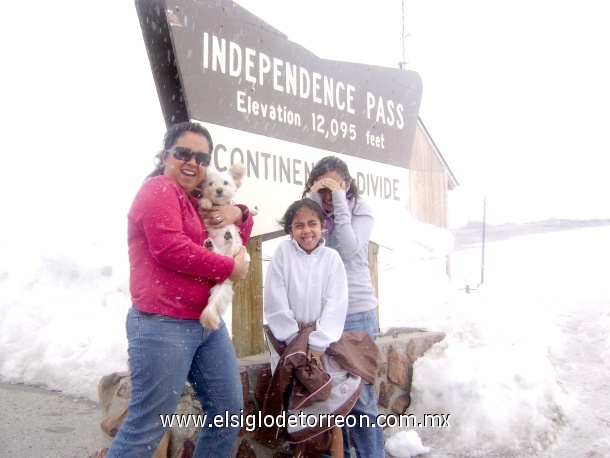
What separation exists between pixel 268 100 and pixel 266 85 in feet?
0.32

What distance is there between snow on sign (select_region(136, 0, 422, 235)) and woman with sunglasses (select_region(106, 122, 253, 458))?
822 mm

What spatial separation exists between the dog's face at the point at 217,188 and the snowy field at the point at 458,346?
2074 mm

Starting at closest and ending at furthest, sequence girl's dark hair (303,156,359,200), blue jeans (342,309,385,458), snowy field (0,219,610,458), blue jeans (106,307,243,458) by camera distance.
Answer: blue jeans (106,307,243,458) → blue jeans (342,309,385,458) → girl's dark hair (303,156,359,200) → snowy field (0,219,610,458)

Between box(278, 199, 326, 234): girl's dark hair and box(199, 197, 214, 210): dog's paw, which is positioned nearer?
box(199, 197, 214, 210): dog's paw

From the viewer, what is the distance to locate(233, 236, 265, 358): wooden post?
343 centimetres

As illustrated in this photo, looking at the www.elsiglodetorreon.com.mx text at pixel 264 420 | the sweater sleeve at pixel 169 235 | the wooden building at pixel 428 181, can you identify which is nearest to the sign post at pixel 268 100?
the sweater sleeve at pixel 169 235

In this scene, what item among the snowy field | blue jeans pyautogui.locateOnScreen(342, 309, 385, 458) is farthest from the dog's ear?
the snowy field

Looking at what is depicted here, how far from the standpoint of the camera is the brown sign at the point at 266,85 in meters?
3.04

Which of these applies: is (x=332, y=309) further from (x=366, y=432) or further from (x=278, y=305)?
(x=366, y=432)

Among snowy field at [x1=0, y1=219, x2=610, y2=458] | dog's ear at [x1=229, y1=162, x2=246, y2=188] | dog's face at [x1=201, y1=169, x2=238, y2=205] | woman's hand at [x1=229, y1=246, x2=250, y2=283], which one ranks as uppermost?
dog's ear at [x1=229, y1=162, x2=246, y2=188]

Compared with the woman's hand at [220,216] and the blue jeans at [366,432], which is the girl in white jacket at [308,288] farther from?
the woman's hand at [220,216]

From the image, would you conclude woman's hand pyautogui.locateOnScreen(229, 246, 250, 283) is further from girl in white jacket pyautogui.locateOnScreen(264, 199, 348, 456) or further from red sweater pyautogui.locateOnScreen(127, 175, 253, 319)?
girl in white jacket pyautogui.locateOnScreen(264, 199, 348, 456)

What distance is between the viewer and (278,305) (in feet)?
9.37

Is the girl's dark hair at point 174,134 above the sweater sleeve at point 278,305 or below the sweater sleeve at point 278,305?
above
